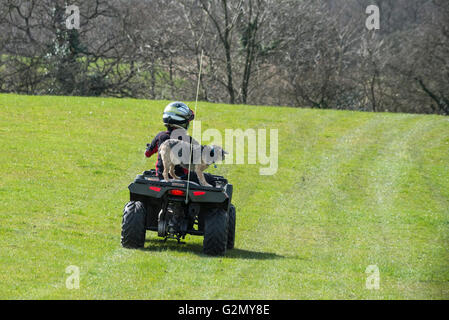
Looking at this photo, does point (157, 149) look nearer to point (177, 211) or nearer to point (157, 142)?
point (157, 142)

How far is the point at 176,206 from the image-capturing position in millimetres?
11219

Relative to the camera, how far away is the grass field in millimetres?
9375

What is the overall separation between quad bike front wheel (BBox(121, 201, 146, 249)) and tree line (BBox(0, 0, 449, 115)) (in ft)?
114

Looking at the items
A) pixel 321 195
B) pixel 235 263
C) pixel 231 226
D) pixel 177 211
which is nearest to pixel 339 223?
pixel 321 195

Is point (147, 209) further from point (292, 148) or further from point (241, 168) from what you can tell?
point (292, 148)

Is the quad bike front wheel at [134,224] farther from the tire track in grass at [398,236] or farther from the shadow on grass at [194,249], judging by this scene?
the tire track in grass at [398,236]

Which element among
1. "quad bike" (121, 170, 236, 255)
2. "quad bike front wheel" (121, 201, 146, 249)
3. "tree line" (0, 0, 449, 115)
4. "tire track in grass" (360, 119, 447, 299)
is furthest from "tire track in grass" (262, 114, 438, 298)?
"tree line" (0, 0, 449, 115)

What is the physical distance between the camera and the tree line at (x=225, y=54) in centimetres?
4516

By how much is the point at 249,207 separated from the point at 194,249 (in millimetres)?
6282

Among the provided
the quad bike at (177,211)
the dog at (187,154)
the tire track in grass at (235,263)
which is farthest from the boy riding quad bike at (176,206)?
the tire track in grass at (235,263)

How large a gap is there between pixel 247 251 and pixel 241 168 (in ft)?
35.9

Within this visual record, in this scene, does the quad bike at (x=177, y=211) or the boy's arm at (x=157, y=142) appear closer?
the quad bike at (x=177, y=211)

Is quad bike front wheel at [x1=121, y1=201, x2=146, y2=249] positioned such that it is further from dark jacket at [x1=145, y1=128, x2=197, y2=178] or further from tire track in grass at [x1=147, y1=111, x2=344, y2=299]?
tire track in grass at [x1=147, y1=111, x2=344, y2=299]
